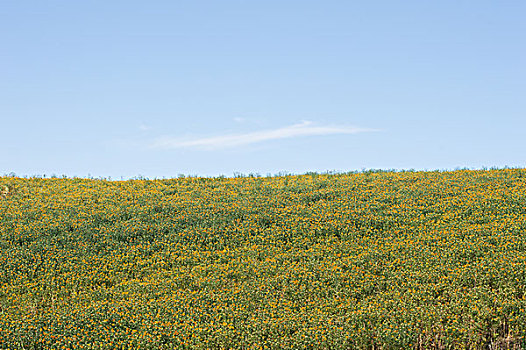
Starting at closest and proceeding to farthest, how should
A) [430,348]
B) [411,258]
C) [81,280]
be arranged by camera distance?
[430,348], [411,258], [81,280]

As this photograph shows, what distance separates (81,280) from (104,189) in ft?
27.4

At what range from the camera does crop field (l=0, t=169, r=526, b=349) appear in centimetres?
902

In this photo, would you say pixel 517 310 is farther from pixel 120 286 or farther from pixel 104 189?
pixel 104 189

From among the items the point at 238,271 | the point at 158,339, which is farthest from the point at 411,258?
the point at 158,339

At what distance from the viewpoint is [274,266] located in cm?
1176

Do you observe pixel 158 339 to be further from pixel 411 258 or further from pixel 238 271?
pixel 411 258

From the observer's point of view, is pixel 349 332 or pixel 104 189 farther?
pixel 104 189

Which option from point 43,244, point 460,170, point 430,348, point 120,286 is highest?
point 460,170

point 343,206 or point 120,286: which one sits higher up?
point 343,206

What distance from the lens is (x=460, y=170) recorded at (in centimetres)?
2095

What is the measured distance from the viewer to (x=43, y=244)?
47.5 ft

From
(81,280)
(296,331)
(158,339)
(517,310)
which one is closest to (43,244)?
(81,280)

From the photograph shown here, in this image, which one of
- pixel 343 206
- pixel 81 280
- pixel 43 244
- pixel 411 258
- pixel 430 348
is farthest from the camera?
pixel 343 206

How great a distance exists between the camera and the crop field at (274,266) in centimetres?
902
